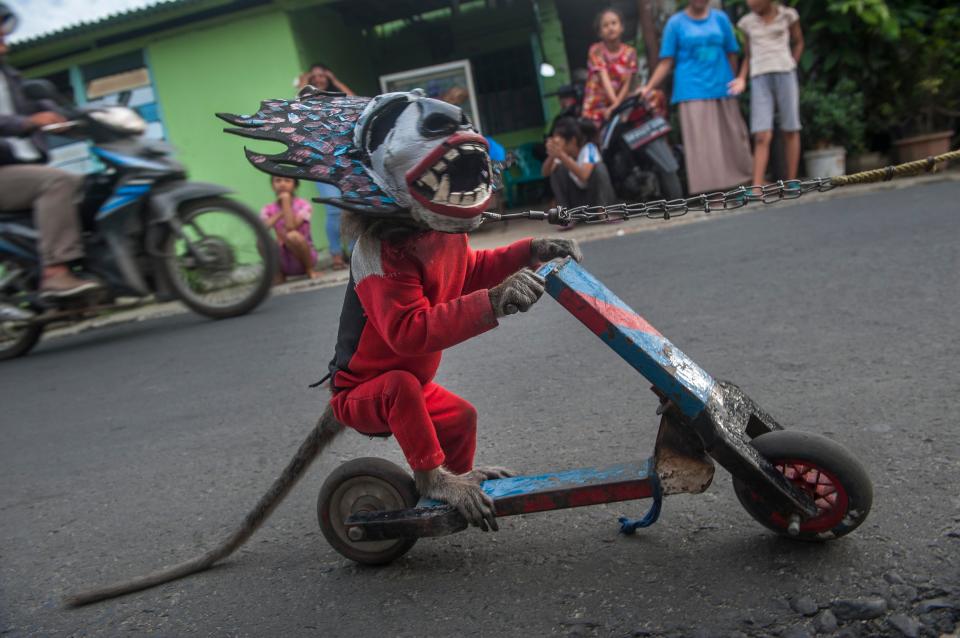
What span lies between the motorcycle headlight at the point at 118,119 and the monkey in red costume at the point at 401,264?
418cm

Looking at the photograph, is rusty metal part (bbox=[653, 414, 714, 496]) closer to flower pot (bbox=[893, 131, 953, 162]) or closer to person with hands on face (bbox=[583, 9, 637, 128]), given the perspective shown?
person with hands on face (bbox=[583, 9, 637, 128])

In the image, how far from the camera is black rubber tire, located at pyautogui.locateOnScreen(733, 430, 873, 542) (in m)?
1.89

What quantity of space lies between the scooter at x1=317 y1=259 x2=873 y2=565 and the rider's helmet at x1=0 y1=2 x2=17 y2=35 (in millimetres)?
5819

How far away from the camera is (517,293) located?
194cm

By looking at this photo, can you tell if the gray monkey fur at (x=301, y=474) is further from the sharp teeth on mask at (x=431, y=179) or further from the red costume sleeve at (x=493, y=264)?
the sharp teeth on mask at (x=431, y=179)

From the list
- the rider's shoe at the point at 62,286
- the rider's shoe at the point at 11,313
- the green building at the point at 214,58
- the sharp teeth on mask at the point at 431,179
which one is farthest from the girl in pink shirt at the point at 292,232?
the sharp teeth on mask at the point at 431,179

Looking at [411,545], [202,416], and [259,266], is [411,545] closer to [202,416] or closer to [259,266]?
[202,416]

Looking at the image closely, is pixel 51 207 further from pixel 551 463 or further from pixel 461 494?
pixel 461 494

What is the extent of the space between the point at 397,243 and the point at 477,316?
332 millimetres

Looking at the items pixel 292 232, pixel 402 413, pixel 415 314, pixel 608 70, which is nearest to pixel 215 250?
pixel 292 232

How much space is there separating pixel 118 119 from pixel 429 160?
483 cm

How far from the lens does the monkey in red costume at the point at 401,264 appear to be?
204cm

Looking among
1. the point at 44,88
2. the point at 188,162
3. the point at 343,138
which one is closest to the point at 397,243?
the point at 343,138

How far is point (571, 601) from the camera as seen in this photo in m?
1.99
